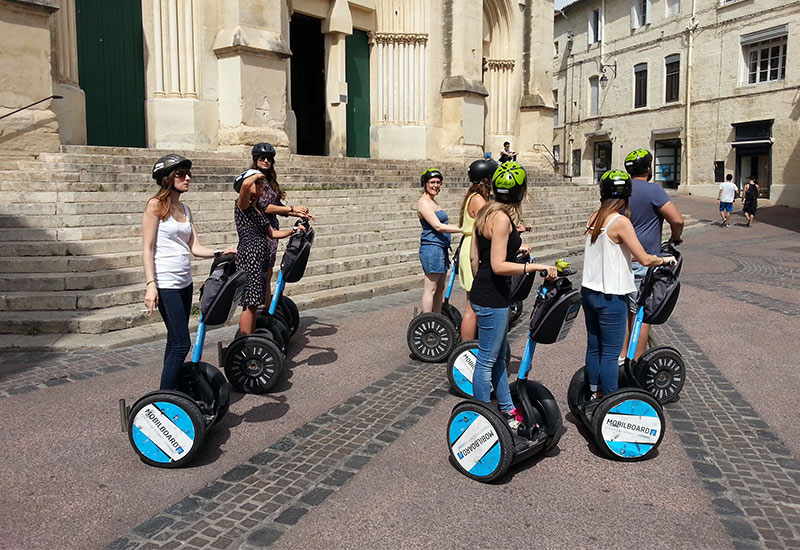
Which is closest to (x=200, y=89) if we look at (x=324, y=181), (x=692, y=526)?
(x=324, y=181)

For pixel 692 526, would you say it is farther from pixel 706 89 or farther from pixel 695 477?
pixel 706 89

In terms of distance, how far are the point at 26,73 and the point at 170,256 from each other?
804cm

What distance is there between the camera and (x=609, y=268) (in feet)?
12.7

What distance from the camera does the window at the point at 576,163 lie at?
39.1 metres

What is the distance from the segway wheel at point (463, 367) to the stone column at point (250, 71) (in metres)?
10.4

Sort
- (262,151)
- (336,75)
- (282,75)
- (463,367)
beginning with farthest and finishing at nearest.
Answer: (336,75)
(282,75)
(262,151)
(463,367)

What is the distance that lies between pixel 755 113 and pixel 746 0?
4.71 metres

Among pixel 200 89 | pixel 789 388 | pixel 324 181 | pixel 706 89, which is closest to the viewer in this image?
pixel 789 388

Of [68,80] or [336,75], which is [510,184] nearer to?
[68,80]

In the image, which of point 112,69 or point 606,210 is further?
point 112,69

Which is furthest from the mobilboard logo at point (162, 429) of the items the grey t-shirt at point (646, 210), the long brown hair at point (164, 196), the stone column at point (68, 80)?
the stone column at point (68, 80)

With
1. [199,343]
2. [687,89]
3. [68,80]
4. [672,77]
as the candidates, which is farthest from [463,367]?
[672,77]

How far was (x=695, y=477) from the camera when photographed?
A: 3658mm

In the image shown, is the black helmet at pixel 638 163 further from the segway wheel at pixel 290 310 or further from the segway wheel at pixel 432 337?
the segway wheel at pixel 290 310
